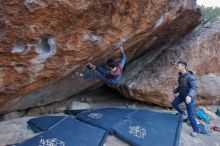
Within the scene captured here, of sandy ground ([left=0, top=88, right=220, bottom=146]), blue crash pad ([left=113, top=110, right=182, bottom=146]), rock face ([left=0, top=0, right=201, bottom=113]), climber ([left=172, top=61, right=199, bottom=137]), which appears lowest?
sandy ground ([left=0, top=88, right=220, bottom=146])

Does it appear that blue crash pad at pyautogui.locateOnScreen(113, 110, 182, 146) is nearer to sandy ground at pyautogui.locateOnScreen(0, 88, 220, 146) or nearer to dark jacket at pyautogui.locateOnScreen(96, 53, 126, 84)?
sandy ground at pyautogui.locateOnScreen(0, 88, 220, 146)

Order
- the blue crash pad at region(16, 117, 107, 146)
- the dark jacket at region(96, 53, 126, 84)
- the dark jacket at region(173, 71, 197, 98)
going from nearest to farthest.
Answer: the blue crash pad at region(16, 117, 107, 146) < the dark jacket at region(173, 71, 197, 98) < the dark jacket at region(96, 53, 126, 84)

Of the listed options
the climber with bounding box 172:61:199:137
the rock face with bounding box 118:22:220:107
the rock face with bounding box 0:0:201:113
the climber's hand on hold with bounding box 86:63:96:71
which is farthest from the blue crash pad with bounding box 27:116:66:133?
the climber with bounding box 172:61:199:137

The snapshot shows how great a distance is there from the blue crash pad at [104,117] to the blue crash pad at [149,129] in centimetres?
15

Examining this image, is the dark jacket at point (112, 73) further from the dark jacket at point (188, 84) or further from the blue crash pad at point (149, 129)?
the dark jacket at point (188, 84)

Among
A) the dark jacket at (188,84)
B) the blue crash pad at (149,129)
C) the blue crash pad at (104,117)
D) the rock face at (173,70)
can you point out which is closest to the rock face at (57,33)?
the blue crash pad at (104,117)

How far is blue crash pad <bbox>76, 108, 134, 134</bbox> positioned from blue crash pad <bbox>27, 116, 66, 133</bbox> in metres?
0.65

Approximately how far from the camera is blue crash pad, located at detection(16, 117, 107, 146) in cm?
517

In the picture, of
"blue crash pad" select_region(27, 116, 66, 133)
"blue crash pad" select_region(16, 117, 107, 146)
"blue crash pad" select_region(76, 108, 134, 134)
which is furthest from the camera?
"blue crash pad" select_region(76, 108, 134, 134)

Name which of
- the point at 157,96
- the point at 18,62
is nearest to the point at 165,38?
the point at 157,96

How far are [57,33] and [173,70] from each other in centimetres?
444

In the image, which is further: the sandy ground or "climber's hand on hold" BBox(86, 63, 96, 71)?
"climber's hand on hold" BBox(86, 63, 96, 71)

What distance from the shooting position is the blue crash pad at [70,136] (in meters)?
5.17

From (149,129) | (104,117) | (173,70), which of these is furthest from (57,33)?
(173,70)
